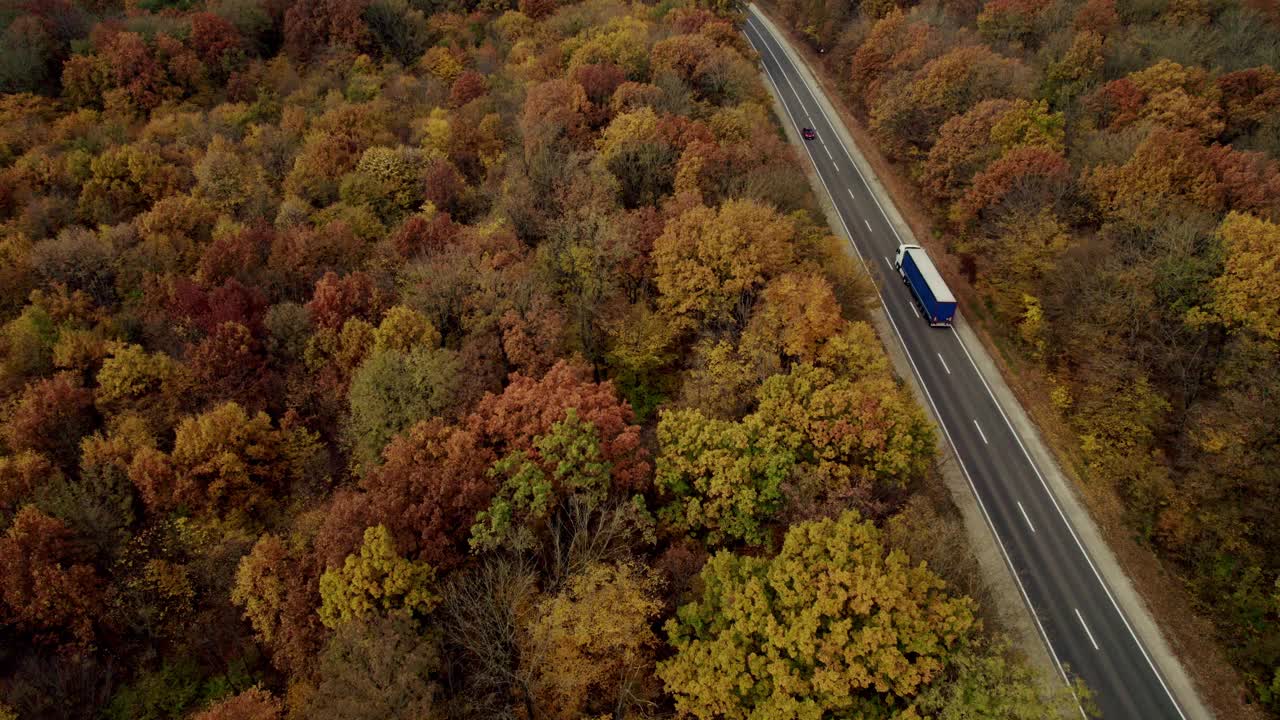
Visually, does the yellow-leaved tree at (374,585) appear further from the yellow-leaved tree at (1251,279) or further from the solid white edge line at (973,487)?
the yellow-leaved tree at (1251,279)

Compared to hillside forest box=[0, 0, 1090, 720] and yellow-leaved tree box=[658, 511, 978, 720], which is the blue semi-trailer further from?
yellow-leaved tree box=[658, 511, 978, 720]

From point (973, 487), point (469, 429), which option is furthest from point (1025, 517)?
point (469, 429)

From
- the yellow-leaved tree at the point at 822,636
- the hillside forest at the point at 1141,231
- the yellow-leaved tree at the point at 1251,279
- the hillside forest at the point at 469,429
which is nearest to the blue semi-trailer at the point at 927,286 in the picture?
the hillside forest at the point at 1141,231

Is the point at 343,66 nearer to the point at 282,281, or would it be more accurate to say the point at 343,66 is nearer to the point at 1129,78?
the point at 282,281

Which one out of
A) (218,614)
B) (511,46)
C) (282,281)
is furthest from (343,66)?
(218,614)

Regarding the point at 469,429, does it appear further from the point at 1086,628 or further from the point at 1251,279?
the point at 1251,279
